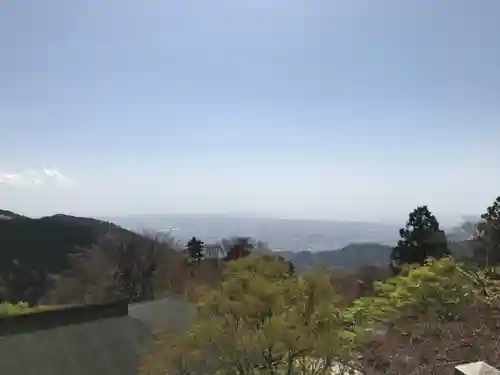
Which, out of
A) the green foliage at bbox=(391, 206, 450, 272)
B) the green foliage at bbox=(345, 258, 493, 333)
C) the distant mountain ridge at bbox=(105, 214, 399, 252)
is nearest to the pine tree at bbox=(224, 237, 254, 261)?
the distant mountain ridge at bbox=(105, 214, 399, 252)

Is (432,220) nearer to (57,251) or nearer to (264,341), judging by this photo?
(264,341)

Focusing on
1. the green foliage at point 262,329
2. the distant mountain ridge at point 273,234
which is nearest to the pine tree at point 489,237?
the distant mountain ridge at point 273,234

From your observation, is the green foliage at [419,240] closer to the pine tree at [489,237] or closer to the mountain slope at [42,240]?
the pine tree at [489,237]

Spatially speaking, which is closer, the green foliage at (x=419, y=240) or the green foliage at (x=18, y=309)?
the green foliage at (x=18, y=309)

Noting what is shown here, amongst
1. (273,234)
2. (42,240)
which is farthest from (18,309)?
(273,234)

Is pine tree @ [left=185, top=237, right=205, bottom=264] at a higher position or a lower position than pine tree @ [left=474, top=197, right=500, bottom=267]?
lower

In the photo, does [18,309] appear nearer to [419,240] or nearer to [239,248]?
[239,248]

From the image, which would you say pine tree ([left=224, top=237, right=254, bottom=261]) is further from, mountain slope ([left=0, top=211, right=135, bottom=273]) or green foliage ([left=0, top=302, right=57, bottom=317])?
green foliage ([left=0, top=302, right=57, bottom=317])

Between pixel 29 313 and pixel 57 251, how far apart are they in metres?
27.1

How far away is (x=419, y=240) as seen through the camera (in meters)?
24.0

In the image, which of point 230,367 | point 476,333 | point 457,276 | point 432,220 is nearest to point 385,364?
point 476,333

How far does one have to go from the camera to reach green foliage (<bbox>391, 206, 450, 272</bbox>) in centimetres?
2372

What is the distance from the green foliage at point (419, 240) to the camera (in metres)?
23.7

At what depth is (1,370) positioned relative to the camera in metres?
8.12
